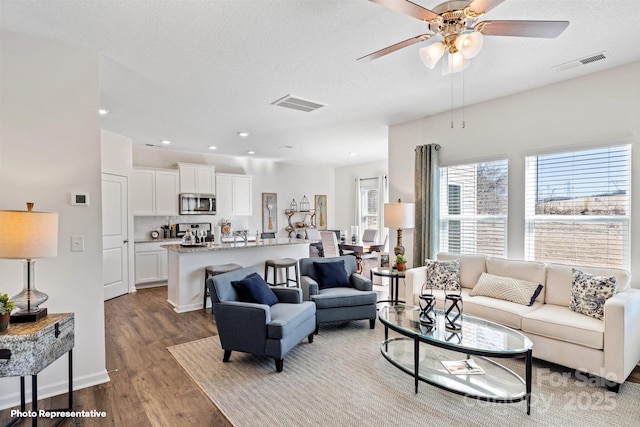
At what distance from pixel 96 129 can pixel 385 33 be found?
2.45 m

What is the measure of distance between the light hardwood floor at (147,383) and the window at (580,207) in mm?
1140

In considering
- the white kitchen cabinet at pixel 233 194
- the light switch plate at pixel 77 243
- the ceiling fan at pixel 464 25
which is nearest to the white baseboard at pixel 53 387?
the light switch plate at pixel 77 243

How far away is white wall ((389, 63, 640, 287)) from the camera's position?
10.4ft

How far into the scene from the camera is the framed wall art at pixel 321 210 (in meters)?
9.60

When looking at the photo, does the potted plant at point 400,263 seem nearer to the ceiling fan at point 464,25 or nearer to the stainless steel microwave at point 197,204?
the ceiling fan at point 464,25

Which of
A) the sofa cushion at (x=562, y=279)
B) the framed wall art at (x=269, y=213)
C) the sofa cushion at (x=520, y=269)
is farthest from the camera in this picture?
the framed wall art at (x=269, y=213)

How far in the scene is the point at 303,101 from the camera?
406 centimetres

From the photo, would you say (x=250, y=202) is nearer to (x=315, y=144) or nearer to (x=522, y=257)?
(x=315, y=144)

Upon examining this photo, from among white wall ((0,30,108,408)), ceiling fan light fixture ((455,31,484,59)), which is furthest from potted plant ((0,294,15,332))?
ceiling fan light fixture ((455,31,484,59))

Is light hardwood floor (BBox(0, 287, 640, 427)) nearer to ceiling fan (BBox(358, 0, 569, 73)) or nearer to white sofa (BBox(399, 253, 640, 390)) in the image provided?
white sofa (BBox(399, 253, 640, 390))

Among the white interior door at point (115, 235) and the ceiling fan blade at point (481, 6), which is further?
the white interior door at point (115, 235)

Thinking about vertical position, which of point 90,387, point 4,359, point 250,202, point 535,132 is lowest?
point 90,387

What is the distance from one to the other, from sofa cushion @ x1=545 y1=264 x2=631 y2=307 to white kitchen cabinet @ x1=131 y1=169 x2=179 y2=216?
250 inches

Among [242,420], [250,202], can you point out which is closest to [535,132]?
[242,420]
